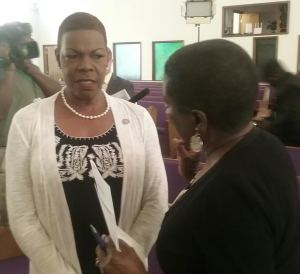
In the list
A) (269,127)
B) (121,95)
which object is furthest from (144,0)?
(121,95)

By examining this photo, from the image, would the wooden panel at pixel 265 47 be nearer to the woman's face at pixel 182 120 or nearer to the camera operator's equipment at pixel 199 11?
the camera operator's equipment at pixel 199 11

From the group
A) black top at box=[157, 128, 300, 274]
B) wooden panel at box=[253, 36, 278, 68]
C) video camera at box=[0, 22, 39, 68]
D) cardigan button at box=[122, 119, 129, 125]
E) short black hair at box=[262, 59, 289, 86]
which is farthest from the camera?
wooden panel at box=[253, 36, 278, 68]

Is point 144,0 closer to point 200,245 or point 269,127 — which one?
point 269,127

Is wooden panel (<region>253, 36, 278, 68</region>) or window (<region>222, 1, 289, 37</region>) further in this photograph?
window (<region>222, 1, 289, 37</region>)

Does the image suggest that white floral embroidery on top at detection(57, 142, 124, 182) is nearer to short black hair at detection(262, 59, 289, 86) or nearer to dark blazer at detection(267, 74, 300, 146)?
dark blazer at detection(267, 74, 300, 146)

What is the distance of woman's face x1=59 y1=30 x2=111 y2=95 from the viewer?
51.0 inches

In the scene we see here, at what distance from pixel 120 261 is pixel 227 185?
364 millimetres

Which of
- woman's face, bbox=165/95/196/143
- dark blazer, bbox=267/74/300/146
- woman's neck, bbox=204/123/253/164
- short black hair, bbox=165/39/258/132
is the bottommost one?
dark blazer, bbox=267/74/300/146

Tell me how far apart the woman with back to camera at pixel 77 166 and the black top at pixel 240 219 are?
383mm

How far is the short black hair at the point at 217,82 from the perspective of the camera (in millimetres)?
898

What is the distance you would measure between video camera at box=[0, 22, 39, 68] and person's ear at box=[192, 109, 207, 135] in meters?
1.49

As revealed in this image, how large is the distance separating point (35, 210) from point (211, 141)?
63 centimetres

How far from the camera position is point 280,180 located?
3.03 ft

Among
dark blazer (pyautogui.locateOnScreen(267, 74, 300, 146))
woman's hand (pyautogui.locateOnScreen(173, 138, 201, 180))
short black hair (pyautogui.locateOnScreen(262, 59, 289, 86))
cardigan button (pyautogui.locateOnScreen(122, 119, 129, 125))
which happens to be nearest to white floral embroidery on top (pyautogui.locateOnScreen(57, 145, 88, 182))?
cardigan button (pyautogui.locateOnScreen(122, 119, 129, 125))
